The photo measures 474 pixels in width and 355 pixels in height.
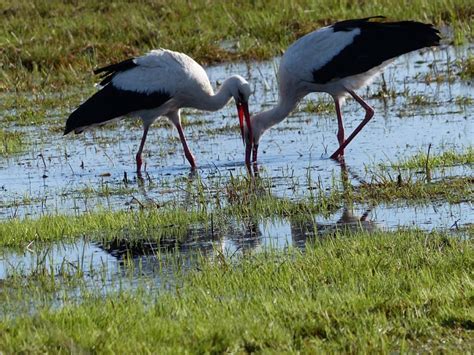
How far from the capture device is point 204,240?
7184 mm

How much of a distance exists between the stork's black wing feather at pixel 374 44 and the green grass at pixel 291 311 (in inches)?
178

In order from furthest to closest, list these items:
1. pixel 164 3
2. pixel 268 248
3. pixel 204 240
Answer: pixel 164 3 < pixel 204 240 < pixel 268 248

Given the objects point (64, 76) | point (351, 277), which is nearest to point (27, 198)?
point (351, 277)

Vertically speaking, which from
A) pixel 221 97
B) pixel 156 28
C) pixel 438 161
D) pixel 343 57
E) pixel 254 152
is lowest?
pixel 438 161

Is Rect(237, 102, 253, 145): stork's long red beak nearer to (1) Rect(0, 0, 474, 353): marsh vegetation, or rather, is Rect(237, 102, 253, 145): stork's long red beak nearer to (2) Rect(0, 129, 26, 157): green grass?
(1) Rect(0, 0, 474, 353): marsh vegetation

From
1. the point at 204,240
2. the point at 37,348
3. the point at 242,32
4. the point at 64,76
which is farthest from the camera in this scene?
the point at 242,32

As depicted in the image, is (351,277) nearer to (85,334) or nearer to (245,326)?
(245,326)

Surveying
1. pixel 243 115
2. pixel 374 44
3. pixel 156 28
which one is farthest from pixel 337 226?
pixel 156 28

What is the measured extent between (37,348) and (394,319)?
1.48 metres

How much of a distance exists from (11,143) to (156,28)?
5329mm

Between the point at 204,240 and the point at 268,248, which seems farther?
the point at 204,240

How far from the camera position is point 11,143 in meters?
11.5

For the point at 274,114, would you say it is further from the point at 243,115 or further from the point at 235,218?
the point at 235,218

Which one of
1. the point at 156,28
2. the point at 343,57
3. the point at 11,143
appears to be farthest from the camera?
the point at 156,28
